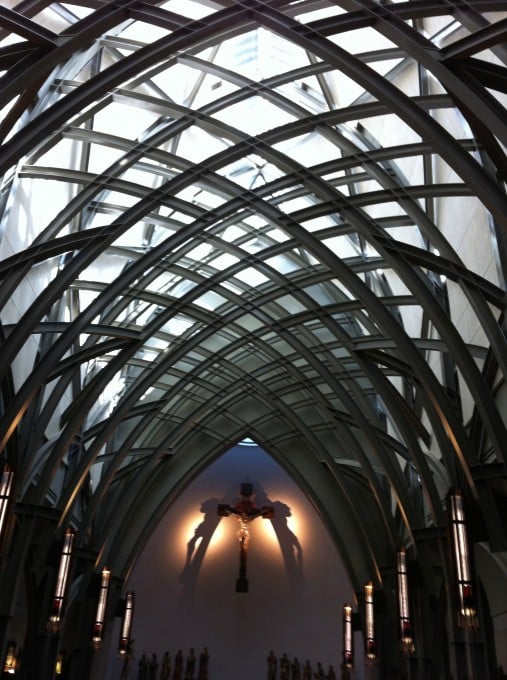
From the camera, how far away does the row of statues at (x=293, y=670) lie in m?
40.8

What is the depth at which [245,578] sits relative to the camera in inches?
1721

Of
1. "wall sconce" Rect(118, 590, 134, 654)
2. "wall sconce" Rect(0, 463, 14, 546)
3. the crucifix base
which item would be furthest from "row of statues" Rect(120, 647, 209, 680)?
"wall sconce" Rect(0, 463, 14, 546)

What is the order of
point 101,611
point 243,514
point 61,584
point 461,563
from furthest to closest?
point 243,514
point 101,611
point 61,584
point 461,563

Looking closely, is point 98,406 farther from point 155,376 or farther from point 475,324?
point 475,324

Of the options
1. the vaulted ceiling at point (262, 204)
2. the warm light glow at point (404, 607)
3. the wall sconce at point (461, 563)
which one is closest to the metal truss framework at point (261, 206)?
the vaulted ceiling at point (262, 204)

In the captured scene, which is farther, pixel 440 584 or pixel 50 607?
pixel 440 584

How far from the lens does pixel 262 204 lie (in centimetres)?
2481

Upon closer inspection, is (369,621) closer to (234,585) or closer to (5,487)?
(234,585)

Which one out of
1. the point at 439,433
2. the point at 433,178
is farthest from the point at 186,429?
the point at 433,178

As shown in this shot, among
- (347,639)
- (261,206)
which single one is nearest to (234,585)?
(347,639)

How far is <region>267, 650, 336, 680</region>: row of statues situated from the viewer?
4075 cm

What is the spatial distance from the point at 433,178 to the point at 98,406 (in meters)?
22.1

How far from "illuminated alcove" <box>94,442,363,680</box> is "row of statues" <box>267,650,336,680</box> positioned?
52cm

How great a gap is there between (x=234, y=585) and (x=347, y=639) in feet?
29.9
